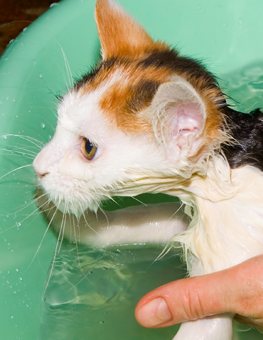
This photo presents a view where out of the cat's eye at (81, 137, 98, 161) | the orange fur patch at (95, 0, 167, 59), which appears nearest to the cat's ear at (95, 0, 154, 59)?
the orange fur patch at (95, 0, 167, 59)

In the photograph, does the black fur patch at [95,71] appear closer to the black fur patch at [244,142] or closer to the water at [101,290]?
the black fur patch at [244,142]

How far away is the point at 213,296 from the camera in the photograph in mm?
873

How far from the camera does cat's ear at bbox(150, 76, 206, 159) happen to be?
2.47 ft

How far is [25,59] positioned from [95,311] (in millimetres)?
845

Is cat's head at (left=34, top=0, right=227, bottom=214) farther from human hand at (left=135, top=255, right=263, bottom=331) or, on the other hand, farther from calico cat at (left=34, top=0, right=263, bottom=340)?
human hand at (left=135, top=255, right=263, bottom=331)

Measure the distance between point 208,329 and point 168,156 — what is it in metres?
0.43

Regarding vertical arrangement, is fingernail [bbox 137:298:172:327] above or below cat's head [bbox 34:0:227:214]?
below

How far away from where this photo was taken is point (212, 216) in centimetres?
101

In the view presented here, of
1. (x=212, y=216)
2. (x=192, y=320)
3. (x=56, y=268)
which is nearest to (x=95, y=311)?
(x=56, y=268)

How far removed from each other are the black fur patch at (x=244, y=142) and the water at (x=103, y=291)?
20cm

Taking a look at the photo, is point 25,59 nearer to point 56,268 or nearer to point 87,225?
point 87,225

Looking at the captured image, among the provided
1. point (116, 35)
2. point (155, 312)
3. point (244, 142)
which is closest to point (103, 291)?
point (155, 312)

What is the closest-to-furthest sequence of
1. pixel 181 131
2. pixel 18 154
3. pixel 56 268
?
pixel 181 131, pixel 18 154, pixel 56 268

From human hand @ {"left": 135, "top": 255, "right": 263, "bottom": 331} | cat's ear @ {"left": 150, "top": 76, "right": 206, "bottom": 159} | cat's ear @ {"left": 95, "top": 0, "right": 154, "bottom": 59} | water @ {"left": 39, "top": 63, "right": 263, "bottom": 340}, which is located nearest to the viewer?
cat's ear @ {"left": 150, "top": 76, "right": 206, "bottom": 159}
